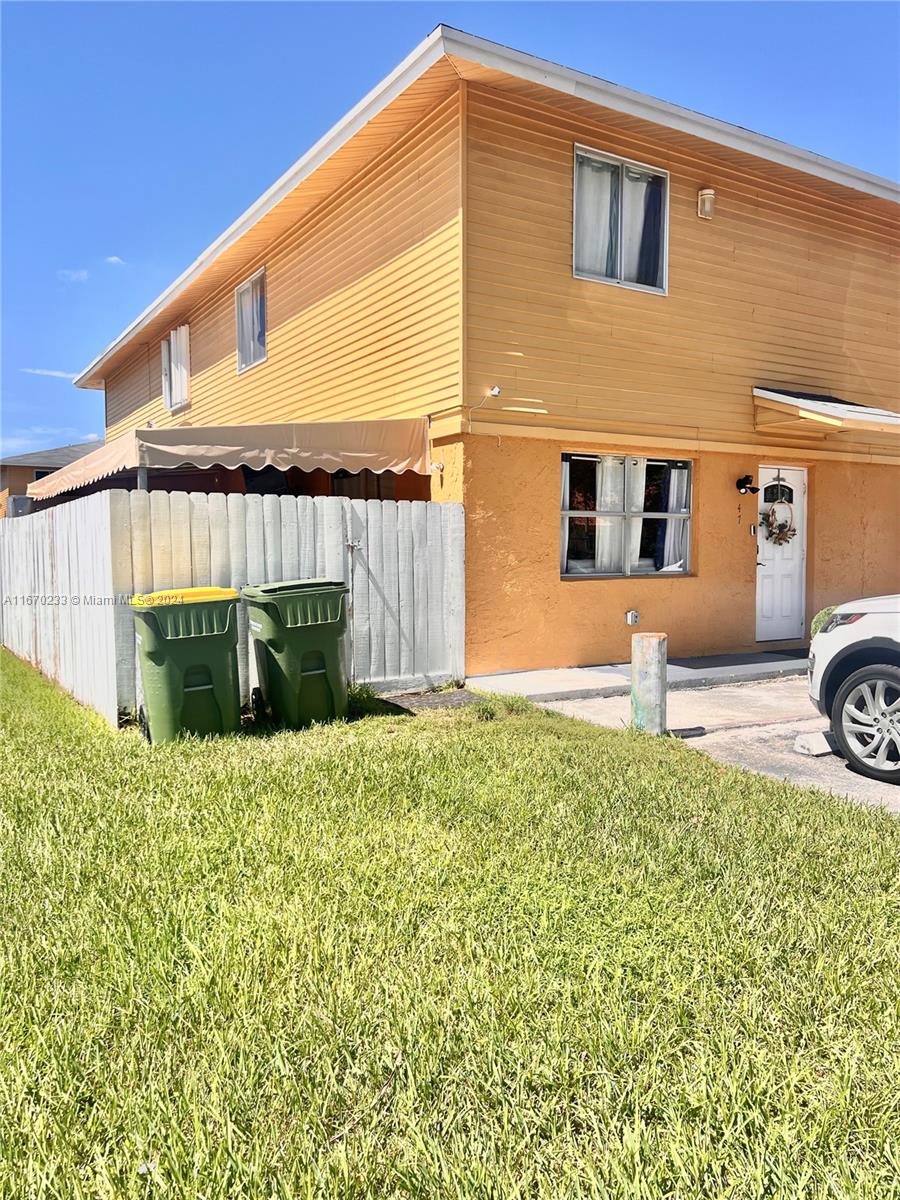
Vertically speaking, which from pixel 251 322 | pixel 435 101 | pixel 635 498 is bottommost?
pixel 635 498

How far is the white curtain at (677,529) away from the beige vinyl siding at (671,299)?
2.10 ft

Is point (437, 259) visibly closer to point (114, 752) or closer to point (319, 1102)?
point (114, 752)

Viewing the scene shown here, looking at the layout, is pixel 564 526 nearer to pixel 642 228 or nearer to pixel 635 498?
pixel 635 498

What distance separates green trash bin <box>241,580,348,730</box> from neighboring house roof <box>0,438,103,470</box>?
27642 mm

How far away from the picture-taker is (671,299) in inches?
406

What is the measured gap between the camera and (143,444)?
748 centimetres

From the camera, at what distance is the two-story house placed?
29.3 ft

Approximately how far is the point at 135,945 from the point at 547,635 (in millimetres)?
7006

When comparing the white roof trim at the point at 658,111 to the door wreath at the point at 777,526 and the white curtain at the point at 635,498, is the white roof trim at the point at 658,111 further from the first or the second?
the door wreath at the point at 777,526

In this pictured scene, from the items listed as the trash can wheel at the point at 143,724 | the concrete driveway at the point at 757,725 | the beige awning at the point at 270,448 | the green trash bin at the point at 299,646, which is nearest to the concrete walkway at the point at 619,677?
the concrete driveway at the point at 757,725

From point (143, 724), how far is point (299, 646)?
144 centimetres

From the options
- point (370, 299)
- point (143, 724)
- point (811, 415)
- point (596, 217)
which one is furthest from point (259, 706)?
point (811, 415)

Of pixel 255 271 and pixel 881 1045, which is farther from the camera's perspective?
pixel 255 271

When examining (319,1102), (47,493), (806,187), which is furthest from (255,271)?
(319,1102)
